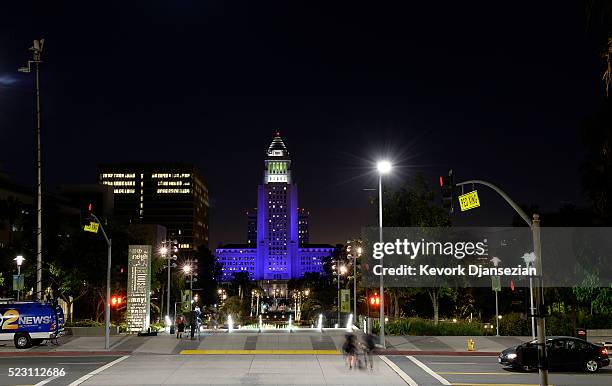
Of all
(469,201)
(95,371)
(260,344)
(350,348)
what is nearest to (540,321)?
(469,201)

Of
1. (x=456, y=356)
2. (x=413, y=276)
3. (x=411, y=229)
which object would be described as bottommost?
(x=456, y=356)

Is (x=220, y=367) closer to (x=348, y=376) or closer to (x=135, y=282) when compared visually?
(x=348, y=376)

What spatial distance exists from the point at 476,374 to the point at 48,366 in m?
17.6

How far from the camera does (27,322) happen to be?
35062mm

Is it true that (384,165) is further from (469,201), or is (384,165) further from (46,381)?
(46,381)

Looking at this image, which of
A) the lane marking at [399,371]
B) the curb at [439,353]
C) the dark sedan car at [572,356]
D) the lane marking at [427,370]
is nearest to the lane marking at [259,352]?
the curb at [439,353]

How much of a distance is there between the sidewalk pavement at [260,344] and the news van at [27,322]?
0.66 meters

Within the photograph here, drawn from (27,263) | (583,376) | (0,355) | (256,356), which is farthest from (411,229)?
(27,263)

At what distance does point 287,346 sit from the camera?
36500 millimetres

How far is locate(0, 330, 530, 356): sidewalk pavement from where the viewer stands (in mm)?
34656

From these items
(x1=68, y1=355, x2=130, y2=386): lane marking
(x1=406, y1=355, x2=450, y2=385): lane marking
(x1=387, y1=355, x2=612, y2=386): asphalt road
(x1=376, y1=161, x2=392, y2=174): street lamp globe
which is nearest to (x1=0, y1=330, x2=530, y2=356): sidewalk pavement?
(x1=406, y1=355, x2=450, y2=385): lane marking

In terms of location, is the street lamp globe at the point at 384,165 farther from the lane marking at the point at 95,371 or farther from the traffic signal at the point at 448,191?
the lane marking at the point at 95,371

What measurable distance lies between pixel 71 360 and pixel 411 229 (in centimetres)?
2791

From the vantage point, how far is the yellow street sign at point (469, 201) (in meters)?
20.6
